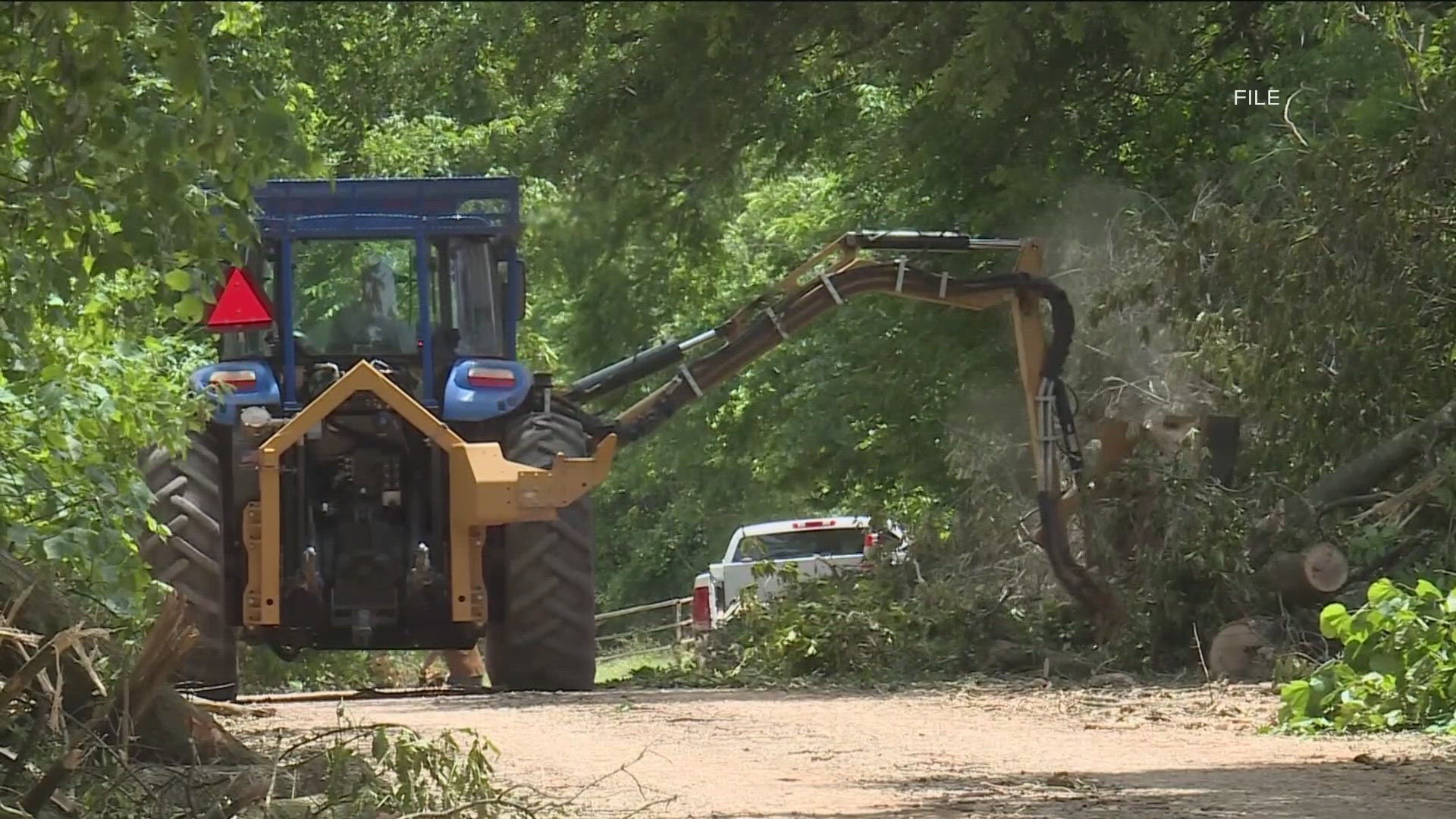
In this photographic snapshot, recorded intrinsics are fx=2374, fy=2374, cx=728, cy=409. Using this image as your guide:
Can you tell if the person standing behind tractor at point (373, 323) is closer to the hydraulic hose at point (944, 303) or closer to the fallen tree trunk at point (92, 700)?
the hydraulic hose at point (944, 303)

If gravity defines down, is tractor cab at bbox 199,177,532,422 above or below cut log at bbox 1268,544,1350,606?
above

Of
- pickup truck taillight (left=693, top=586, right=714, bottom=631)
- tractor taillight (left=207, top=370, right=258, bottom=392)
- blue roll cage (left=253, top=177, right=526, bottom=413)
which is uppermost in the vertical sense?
blue roll cage (left=253, top=177, right=526, bottom=413)

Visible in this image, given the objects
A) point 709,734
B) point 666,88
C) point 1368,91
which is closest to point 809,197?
point 1368,91

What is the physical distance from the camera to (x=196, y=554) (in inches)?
542

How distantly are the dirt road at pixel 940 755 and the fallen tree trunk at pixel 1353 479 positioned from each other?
1609mm

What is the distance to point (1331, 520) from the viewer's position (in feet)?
49.7

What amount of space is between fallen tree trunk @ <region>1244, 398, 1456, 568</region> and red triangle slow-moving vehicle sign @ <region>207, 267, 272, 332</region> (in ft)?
20.9

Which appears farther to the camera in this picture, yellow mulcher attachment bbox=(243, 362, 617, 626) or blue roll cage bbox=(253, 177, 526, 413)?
blue roll cage bbox=(253, 177, 526, 413)

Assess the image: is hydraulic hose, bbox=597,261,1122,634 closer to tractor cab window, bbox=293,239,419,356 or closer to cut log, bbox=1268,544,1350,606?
cut log, bbox=1268,544,1350,606

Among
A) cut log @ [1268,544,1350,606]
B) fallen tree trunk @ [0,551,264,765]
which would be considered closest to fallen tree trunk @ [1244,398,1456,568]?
cut log @ [1268,544,1350,606]

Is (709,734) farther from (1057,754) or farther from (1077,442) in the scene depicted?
(1077,442)

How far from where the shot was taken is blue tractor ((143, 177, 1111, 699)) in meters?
13.5

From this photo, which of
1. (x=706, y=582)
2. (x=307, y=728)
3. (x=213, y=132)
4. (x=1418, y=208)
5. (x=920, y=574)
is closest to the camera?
(x=213, y=132)

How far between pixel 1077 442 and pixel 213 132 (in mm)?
10556
